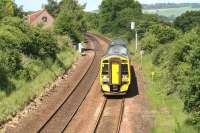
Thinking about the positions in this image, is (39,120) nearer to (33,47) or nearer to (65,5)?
(33,47)

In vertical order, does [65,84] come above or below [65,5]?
below

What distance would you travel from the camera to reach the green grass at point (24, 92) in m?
25.4

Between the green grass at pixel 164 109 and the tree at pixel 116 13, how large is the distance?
5325 centimetres

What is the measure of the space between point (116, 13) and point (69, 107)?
2809 inches

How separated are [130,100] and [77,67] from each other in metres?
14.9

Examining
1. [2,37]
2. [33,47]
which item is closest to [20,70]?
[2,37]

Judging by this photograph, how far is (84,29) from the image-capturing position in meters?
67.4

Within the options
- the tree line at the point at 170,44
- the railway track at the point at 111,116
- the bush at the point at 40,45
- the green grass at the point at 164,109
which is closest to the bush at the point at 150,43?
the tree line at the point at 170,44

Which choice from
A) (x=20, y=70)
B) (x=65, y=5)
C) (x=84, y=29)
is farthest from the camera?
(x=65, y=5)

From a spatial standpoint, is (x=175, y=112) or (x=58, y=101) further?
(x=58, y=101)

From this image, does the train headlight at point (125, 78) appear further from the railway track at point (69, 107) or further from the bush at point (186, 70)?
the railway track at point (69, 107)

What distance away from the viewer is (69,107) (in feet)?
91.4

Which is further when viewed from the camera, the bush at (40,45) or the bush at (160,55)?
the bush at (160,55)

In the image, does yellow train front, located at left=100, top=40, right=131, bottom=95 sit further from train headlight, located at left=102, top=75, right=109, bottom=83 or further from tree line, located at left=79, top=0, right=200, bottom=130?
tree line, located at left=79, top=0, right=200, bottom=130
